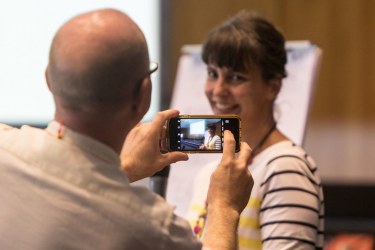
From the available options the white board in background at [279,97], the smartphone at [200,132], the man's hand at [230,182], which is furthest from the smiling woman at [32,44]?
the man's hand at [230,182]

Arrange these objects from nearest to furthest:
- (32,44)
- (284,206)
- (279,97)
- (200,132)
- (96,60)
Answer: (96,60) → (200,132) → (284,206) → (279,97) → (32,44)

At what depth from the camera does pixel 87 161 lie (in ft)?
3.77

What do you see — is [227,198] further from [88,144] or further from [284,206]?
[284,206]

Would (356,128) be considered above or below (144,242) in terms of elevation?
below

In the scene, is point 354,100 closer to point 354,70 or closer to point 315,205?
point 354,70

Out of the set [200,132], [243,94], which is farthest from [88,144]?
[243,94]

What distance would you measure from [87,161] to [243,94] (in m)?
0.96

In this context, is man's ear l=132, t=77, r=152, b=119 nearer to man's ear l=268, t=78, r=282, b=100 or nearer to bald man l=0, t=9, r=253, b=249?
bald man l=0, t=9, r=253, b=249

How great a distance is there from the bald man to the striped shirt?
0.60 meters

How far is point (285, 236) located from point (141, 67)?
76cm

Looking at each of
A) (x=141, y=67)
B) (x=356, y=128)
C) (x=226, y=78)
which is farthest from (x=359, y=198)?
(x=141, y=67)

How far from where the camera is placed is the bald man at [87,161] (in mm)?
1124

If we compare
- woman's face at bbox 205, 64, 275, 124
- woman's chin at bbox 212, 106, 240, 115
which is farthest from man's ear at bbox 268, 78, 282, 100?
woman's chin at bbox 212, 106, 240, 115

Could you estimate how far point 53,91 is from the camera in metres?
1.17
